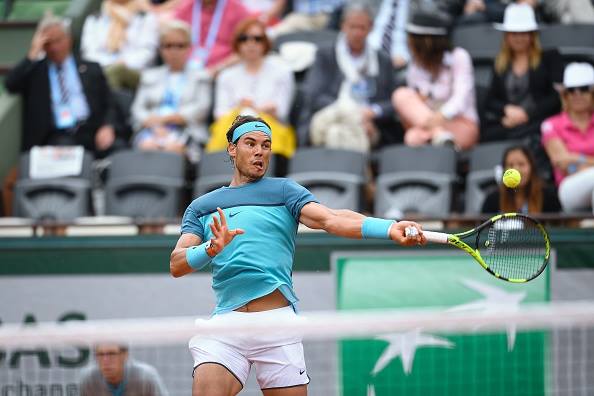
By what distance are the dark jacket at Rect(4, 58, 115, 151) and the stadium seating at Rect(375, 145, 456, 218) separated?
2484 millimetres

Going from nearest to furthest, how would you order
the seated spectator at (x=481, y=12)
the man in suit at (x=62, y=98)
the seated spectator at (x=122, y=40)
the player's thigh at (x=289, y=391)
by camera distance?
the player's thigh at (x=289, y=391)
the man in suit at (x=62, y=98)
the seated spectator at (x=481, y=12)
the seated spectator at (x=122, y=40)

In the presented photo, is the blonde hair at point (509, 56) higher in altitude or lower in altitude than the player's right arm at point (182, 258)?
higher

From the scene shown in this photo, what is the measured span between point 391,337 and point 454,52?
2590 millimetres

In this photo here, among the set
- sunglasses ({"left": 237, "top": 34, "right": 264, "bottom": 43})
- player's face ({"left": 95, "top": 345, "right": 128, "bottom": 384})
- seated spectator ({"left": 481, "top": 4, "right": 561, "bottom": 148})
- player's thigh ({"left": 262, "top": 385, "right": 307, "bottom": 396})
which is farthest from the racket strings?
sunglasses ({"left": 237, "top": 34, "right": 264, "bottom": 43})

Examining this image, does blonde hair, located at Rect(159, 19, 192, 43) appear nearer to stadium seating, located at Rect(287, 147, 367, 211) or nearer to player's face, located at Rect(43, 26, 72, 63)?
player's face, located at Rect(43, 26, 72, 63)

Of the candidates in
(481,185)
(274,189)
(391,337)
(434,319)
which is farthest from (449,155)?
(434,319)

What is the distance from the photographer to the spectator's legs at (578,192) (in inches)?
295

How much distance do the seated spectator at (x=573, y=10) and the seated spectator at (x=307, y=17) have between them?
184 centimetres

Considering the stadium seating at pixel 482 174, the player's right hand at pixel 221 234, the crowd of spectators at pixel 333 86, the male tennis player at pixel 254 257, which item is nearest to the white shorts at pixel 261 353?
the male tennis player at pixel 254 257

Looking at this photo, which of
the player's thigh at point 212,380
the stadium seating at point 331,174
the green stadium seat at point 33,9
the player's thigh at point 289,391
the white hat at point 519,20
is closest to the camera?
the player's thigh at point 212,380

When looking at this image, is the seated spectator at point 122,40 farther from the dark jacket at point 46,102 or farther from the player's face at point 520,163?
the player's face at point 520,163

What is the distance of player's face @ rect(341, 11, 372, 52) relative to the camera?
893 cm

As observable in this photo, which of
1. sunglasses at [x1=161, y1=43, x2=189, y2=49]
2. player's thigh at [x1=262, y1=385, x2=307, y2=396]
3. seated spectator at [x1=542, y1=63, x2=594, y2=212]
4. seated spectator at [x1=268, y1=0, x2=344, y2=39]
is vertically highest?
seated spectator at [x1=268, y1=0, x2=344, y2=39]

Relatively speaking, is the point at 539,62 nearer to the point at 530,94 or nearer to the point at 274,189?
the point at 530,94
